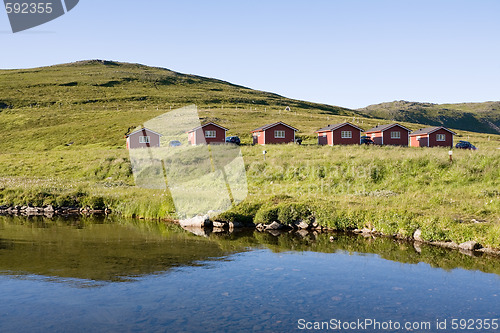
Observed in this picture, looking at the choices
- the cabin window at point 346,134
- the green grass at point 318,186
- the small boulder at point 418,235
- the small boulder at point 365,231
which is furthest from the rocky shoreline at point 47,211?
the cabin window at point 346,134

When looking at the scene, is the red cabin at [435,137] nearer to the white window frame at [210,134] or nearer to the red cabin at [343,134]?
the red cabin at [343,134]

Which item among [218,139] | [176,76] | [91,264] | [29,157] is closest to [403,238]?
[91,264]

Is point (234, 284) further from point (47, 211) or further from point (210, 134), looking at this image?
point (210, 134)

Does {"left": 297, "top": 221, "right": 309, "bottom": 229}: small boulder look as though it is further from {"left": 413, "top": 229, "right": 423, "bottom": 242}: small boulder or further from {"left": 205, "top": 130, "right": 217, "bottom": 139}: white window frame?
{"left": 205, "top": 130, "right": 217, "bottom": 139}: white window frame

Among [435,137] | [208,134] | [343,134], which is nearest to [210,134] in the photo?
[208,134]

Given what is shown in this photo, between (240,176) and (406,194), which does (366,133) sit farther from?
(406,194)

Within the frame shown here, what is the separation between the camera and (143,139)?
243 ft

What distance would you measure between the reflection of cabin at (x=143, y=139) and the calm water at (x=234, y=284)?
50.5m

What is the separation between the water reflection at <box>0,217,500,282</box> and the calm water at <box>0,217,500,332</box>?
0.05 metres

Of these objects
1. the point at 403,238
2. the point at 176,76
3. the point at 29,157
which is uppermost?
the point at 176,76

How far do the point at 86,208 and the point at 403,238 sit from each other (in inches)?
964

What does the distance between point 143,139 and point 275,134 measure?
899 inches

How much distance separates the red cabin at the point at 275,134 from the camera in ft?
231

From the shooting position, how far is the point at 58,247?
70.2 feet
